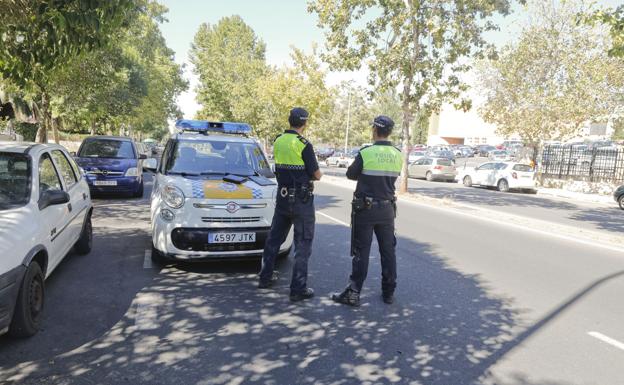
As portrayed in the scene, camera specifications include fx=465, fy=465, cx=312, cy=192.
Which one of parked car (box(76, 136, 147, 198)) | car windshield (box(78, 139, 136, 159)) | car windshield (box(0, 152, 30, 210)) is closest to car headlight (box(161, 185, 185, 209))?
car windshield (box(0, 152, 30, 210))

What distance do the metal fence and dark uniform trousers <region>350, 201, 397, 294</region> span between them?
21.5 meters

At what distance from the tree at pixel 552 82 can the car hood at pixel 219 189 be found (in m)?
20.7

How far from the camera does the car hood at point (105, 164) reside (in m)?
11.6

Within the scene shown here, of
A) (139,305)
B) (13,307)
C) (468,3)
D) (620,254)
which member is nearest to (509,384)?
(139,305)

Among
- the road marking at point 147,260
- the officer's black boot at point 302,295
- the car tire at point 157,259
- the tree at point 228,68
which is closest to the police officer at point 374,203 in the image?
the officer's black boot at point 302,295

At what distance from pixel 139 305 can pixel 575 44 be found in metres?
25.2

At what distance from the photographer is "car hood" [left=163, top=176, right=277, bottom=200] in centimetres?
547

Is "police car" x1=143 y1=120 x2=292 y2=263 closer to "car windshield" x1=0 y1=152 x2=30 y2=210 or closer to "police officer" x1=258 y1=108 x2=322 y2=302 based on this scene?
"police officer" x1=258 y1=108 x2=322 y2=302

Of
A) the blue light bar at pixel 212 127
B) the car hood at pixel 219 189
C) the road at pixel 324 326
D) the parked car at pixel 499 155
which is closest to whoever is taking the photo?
the road at pixel 324 326

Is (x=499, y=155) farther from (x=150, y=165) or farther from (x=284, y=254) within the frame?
(x=150, y=165)

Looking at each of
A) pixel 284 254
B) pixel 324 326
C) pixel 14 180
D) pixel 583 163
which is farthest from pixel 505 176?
pixel 14 180

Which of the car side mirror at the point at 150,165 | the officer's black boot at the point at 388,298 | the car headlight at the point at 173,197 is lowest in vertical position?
the officer's black boot at the point at 388,298

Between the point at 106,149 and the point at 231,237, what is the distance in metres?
8.53

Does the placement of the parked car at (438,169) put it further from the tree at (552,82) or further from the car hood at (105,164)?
the car hood at (105,164)
